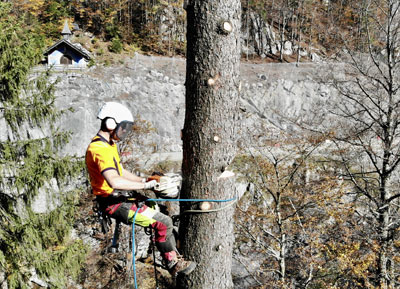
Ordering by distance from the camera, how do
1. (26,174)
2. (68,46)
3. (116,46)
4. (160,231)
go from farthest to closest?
1. (116,46)
2. (68,46)
3. (26,174)
4. (160,231)

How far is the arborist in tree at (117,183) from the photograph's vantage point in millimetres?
2996

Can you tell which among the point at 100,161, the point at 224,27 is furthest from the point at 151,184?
the point at 224,27

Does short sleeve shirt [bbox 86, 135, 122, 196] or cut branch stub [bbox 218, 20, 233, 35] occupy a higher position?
cut branch stub [bbox 218, 20, 233, 35]

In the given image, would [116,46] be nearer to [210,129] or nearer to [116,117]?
[116,117]

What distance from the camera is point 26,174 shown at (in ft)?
19.9

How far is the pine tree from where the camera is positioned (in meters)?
5.94

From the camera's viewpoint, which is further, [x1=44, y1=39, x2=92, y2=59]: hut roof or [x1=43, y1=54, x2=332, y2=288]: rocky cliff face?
[x1=44, y1=39, x2=92, y2=59]: hut roof

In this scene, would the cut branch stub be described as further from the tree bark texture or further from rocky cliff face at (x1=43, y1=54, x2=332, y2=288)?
rocky cliff face at (x1=43, y1=54, x2=332, y2=288)

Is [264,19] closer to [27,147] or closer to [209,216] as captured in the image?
[27,147]

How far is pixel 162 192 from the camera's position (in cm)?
301

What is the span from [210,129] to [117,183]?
1083mm

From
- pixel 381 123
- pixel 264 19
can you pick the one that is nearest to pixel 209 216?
pixel 381 123

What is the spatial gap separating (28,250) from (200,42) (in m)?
5.65

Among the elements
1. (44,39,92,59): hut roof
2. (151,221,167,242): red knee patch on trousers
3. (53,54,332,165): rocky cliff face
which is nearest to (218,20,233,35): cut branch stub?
(151,221,167,242): red knee patch on trousers
